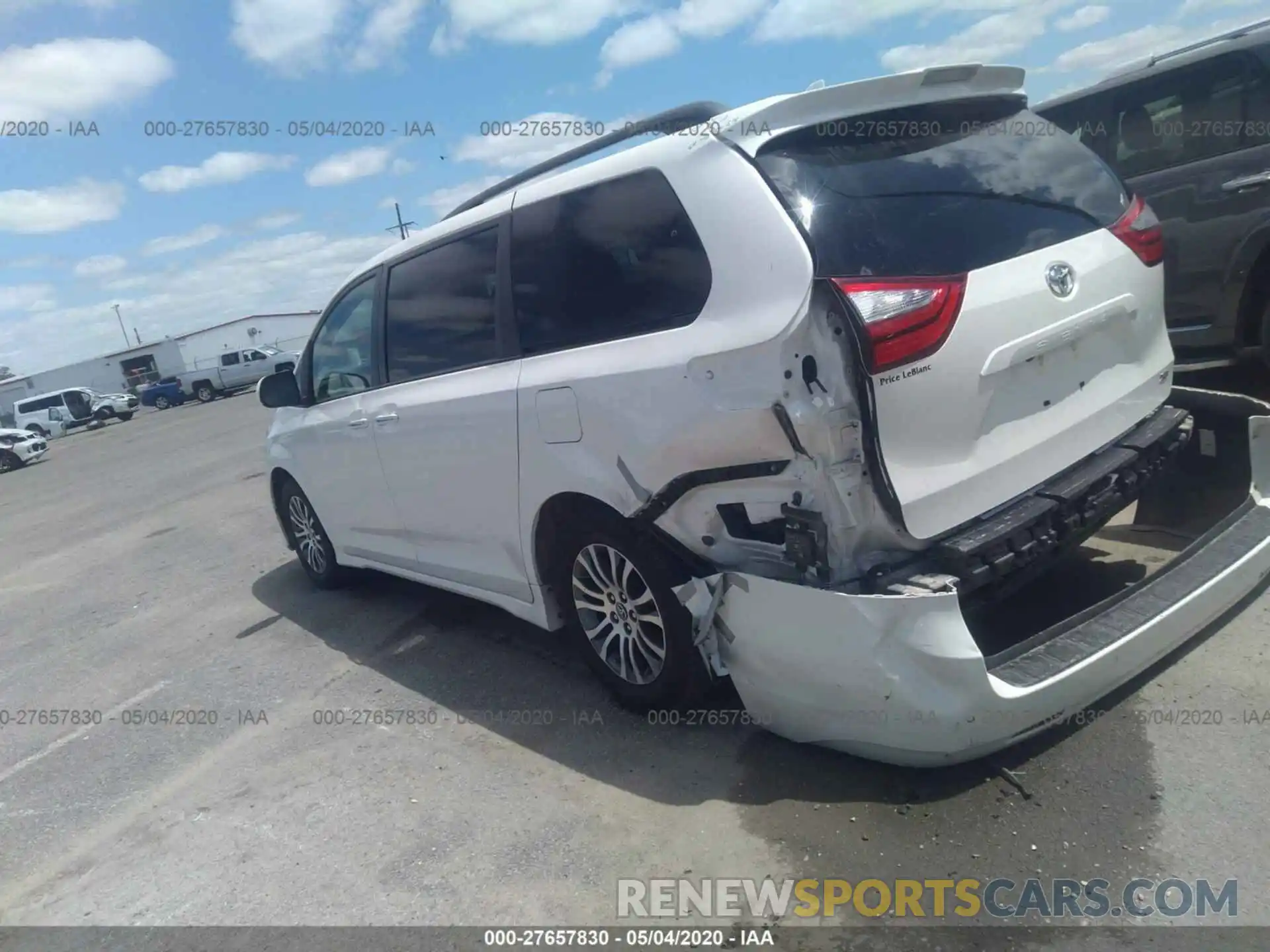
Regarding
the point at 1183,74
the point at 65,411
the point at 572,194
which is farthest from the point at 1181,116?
the point at 65,411

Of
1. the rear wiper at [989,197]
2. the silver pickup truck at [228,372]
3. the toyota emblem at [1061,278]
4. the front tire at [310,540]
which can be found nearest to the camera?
the rear wiper at [989,197]

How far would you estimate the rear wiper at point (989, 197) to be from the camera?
292 centimetres

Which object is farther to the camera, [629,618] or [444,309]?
[444,309]

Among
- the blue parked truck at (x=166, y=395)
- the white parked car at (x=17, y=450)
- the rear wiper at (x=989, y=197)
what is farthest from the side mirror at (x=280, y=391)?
the blue parked truck at (x=166, y=395)

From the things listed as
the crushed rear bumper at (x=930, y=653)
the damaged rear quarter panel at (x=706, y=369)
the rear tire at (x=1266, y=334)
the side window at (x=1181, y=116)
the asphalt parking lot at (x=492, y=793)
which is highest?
the side window at (x=1181, y=116)

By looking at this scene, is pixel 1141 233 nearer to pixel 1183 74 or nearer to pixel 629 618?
pixel 629 618

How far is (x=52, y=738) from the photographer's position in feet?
16.2

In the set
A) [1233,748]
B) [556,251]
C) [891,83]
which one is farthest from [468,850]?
[891,83]

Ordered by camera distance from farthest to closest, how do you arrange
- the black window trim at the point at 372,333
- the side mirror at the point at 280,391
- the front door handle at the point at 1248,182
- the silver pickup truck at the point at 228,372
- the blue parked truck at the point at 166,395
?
the blue parked truck at the point at 166,395, the silver pickup truck at the point at 228,372, the side mirror at the point at 280,391, the front door handle at the point at 1248,182, the black window trim at the point at 372,333

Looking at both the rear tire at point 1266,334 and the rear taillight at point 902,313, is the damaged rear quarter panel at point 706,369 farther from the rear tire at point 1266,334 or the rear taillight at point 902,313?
the rear tire at point 1266,334

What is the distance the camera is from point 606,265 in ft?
11.3

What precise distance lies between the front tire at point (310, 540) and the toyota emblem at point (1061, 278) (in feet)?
14.2

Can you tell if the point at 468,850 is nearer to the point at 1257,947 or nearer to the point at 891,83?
the point at 1257,947

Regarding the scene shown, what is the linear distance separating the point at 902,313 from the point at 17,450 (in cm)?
2945
